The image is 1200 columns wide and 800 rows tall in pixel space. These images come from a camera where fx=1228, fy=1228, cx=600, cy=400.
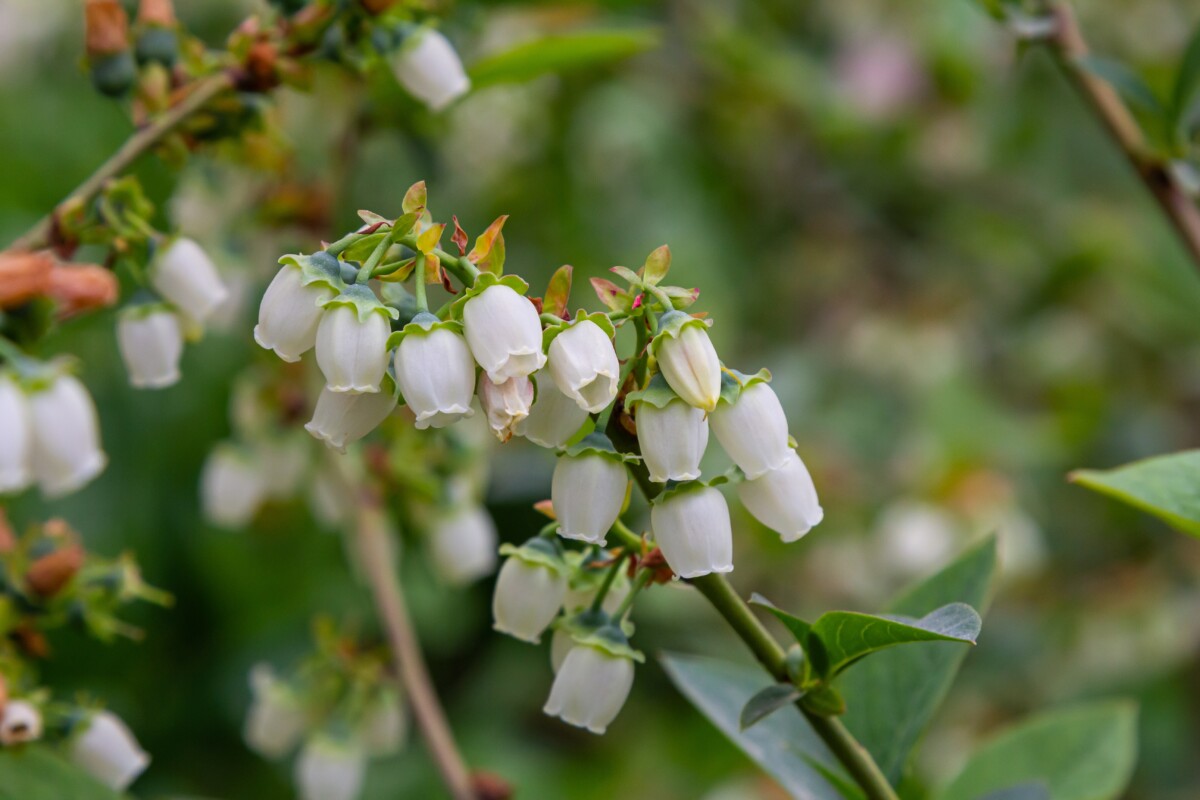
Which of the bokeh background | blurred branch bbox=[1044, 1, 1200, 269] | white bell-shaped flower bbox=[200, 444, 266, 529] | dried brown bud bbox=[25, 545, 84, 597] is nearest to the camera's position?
dried brown bud bbox=[25, 545, 84, 597]

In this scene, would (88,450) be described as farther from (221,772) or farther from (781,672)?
(221,772)

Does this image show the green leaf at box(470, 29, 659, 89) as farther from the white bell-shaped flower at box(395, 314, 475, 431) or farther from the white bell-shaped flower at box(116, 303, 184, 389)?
the white bell-shaped flower at box(395, 314, 475, 431)

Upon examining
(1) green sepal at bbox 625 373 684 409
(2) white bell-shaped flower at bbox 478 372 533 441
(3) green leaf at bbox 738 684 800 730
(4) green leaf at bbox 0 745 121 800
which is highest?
(2) white bell-shaped flower at bbox 478 372 533 441

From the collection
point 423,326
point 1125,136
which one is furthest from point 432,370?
point 1125,136

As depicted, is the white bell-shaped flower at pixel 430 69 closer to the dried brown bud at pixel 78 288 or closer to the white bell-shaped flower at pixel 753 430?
the dried brown bud at pixel 78 288

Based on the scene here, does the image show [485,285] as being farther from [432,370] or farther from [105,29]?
[105,29]

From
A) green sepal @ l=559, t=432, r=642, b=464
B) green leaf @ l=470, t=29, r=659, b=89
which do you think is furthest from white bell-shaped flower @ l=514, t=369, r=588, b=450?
green leaf @ l=470, t=29, r=659, b=89

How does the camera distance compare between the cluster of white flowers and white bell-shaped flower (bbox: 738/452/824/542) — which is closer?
white bell-shaped flower (bbox: 738/452/824/542)
